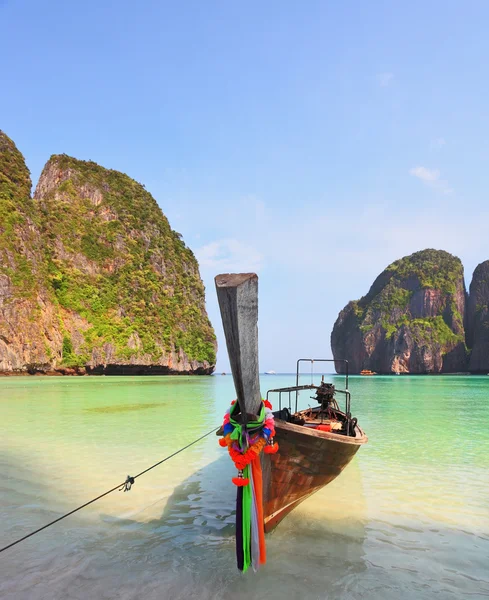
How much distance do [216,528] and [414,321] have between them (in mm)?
114062

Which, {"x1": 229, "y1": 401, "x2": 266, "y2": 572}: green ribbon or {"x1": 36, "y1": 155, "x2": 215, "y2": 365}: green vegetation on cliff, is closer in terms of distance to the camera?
{"x1": 229, "y1": 401, "x2": 266, "y2": 572}: green ribbon

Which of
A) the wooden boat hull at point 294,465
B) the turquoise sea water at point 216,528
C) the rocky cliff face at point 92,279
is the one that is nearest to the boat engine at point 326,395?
the turquoise sea water at point 216,528

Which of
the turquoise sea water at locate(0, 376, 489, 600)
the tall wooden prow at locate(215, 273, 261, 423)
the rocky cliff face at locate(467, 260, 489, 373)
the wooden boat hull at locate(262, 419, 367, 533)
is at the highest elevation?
the rocky cliff face at locate(467, 260, 489, 373)

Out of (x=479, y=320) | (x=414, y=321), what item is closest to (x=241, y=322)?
(x=414, y=321)

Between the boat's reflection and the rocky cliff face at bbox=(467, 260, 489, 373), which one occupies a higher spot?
the rocky cliff face at bbox=(467, 260, 489, 373)

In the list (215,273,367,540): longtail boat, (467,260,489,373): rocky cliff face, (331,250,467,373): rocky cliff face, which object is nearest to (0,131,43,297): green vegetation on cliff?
(215,273,367,540): longtail boat

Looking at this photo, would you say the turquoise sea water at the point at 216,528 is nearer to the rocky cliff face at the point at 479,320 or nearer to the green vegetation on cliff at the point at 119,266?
the green vegetation on cliff at the point at 119,266

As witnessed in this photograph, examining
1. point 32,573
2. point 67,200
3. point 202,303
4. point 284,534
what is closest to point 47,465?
point 32,573

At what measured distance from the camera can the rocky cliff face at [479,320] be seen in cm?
9844

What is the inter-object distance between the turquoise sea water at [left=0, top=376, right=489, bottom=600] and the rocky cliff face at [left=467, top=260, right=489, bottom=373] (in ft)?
336

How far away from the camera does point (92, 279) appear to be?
60344 mm

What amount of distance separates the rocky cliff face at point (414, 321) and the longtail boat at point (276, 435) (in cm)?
10652

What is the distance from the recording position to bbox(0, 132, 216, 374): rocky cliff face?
46.4m

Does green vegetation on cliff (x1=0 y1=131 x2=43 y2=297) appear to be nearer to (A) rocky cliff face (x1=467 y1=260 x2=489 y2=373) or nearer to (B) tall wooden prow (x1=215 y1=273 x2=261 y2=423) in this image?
(B) tall wooden prow (x1=215 y1=273 x2=261 y2=423)
